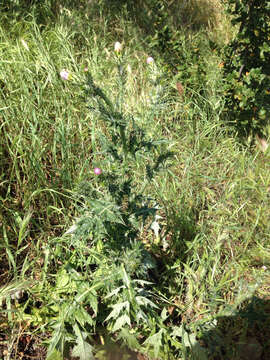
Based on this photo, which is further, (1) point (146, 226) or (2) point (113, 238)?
(1) point (146, 226)

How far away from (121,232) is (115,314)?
37cm

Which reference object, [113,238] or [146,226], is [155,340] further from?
[146,226]

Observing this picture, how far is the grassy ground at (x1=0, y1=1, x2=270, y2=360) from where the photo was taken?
1.52 metres

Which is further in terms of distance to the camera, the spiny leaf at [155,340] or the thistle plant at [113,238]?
the spiny leaf at [155,340]

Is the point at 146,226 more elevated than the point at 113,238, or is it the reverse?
the point at 113,238

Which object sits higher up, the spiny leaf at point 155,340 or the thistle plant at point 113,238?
the thistle plant at point 113,238

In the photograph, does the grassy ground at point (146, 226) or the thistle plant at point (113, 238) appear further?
the grassy ground at point (146, 226)

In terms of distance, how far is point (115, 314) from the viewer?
4.62 feet

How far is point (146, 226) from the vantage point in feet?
6.59

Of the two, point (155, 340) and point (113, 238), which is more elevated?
point (113, 238)

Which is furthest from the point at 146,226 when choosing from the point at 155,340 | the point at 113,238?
the point at 155,340

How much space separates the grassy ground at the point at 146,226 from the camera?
152 centimetres

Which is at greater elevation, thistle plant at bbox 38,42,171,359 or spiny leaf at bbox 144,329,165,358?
thistle plant at bbox 38,42,171,359

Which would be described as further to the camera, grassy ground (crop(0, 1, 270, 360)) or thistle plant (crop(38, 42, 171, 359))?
grassy ground (crop(0, 1, 270, 360))
